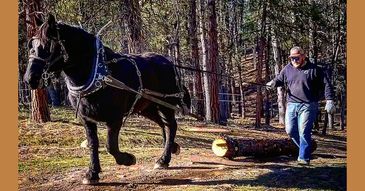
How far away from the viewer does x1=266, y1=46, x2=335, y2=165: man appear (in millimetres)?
5984

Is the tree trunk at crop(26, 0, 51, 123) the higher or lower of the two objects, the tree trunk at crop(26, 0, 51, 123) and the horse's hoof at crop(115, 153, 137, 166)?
the higher

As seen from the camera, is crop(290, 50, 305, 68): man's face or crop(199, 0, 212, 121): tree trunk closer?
crop(290, 50, 305, 68): man's face

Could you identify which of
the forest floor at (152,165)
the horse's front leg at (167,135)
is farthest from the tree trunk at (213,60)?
the horse's front leg at (167,135)

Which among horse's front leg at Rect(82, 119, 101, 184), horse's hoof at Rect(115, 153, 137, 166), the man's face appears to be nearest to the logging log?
the man's face

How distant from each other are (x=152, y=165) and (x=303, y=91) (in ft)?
6.78

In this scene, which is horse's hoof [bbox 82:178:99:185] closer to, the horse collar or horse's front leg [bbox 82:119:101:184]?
horse's front leg [bbox 82:119:101:184]

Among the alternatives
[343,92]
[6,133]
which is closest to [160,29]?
[343,92]

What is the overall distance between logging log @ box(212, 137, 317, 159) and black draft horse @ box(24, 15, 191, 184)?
2.87 ft

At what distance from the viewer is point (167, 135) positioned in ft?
20.3

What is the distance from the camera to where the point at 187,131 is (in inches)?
316

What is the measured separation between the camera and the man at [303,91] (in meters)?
5.98

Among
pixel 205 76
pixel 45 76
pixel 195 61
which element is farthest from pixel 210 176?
pixel 195 61

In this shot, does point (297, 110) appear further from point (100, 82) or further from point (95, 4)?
point (95, 4)

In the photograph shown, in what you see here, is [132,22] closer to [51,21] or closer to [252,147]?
[252,147]
